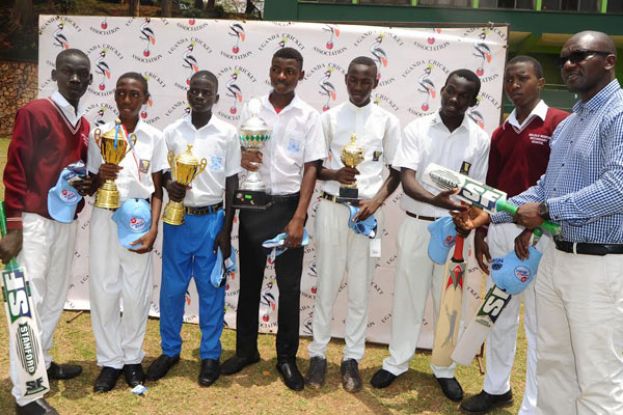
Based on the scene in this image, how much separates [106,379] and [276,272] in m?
1.49

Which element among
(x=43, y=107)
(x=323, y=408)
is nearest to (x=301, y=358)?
(x=323, y=408)

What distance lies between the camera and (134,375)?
416cm

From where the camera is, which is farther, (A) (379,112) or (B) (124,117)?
(A) (379,112)

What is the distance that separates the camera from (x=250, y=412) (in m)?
3.91

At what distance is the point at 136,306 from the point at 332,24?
10.2 feet

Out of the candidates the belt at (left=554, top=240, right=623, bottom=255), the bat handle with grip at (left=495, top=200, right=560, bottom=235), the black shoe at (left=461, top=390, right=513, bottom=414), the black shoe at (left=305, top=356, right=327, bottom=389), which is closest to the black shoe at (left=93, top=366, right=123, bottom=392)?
the black shoe at (left=305, top=356, right=327, bottom=389)

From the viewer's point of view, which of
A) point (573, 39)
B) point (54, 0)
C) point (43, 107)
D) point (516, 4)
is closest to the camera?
point (573, 39)

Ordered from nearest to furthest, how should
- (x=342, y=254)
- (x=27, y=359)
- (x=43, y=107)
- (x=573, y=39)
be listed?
(x=573, y=39) → (x=27, y=359) → (x=43, y=107) → (x=342, y=254)

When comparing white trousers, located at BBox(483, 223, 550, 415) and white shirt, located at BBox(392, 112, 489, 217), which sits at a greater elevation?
white shirt, located at BBox(392, 112, 489, 217)

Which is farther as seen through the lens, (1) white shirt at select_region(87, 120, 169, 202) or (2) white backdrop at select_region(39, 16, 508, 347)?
(2) white backdrop at select_region(39, 16, 508, 347)

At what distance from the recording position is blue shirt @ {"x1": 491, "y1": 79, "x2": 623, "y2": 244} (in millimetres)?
2717

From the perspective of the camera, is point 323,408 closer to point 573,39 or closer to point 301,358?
point 301,358

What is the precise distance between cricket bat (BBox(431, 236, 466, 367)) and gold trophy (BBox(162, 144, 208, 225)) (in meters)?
2.01

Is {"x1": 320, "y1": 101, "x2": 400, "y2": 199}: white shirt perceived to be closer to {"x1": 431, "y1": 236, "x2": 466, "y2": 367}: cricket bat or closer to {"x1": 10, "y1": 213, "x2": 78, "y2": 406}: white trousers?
{"x1": 431, "y1": 236, "x2": 466, "y2": 367}: cricket bat
